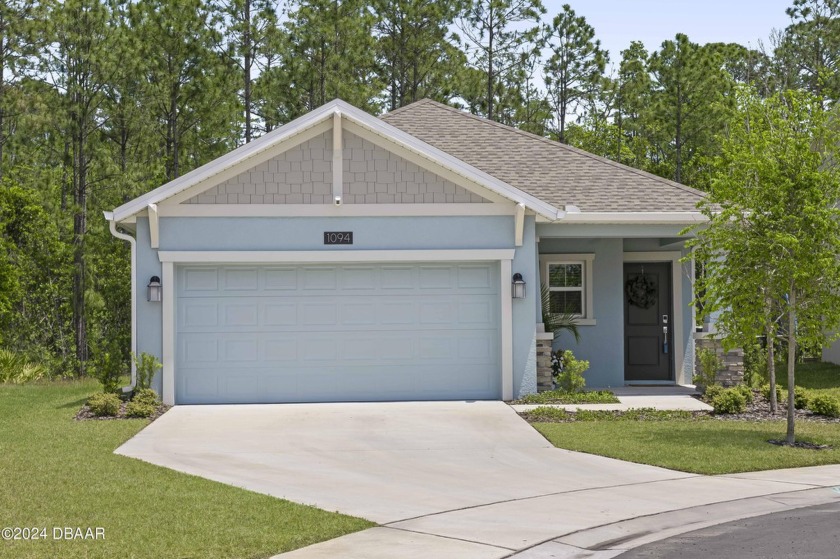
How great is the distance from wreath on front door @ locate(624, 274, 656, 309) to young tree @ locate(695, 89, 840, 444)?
239 inches

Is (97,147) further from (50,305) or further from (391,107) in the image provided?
(391,107)

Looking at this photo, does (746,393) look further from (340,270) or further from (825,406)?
(340,270)

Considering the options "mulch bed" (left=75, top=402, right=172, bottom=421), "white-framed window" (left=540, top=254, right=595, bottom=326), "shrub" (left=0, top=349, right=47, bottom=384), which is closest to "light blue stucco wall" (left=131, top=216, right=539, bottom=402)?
"mulch bed" (left=75, top=402, right=172, bottom=421)

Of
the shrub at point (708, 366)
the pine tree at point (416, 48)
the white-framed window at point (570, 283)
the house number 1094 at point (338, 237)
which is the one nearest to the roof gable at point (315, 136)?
the house number 1094 at point (338, 237)

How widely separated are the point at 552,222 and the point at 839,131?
16.4 feet

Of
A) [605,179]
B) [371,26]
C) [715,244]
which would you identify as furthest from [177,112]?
[715,244]

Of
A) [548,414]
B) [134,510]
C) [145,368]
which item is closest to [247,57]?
[145,368]

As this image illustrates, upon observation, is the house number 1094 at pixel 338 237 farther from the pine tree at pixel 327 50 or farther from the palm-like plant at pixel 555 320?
the pine tree at pixel 327 50

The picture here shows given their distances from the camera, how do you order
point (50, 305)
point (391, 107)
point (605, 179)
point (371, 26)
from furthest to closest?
point (391, 107)
point (371, 26)
point (50, 305)
point (605, 179)

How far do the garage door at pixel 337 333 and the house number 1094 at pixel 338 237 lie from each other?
48cm

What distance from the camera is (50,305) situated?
3006cm

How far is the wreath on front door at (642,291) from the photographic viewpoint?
1950 cm

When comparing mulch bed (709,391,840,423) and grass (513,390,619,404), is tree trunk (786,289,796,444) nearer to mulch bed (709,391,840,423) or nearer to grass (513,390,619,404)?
mulch bed (709,391,840,423)

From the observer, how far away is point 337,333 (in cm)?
1669
